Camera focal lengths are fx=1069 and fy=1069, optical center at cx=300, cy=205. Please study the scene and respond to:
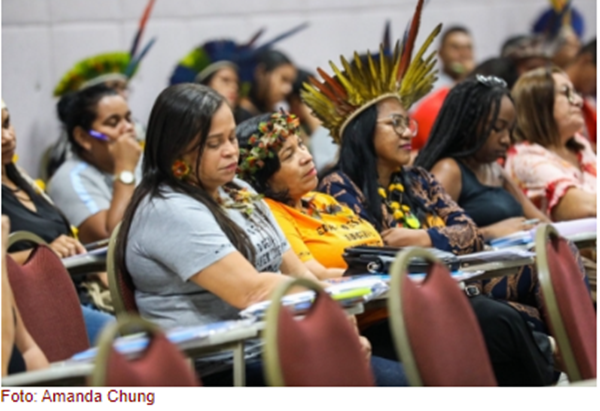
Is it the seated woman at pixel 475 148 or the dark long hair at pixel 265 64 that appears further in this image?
the dark long hair at pixel 265 64

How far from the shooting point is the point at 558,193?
421 centimetres

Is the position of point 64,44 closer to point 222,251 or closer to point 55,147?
point 55,147

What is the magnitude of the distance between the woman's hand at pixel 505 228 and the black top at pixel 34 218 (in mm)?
1425

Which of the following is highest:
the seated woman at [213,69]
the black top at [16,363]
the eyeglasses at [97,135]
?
the seated woman at [213,69]

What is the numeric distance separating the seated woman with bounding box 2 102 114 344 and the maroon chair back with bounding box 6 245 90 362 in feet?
1.47

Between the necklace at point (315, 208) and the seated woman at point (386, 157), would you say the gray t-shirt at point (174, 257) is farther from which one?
the seated woman at point (386, 157)

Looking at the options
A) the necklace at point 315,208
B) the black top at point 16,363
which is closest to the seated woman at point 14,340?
the black top at point 16,363

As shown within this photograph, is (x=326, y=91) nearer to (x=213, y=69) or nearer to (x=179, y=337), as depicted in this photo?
(x=179, y=337)

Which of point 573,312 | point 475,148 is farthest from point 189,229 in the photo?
point 475,148

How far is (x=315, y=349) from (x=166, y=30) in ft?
12.8

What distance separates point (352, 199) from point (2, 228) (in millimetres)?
1459

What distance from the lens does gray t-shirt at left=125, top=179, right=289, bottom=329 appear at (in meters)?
2.46

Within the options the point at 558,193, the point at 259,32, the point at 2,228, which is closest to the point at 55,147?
the point at 259,32

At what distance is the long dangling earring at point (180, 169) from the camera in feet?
8.47
